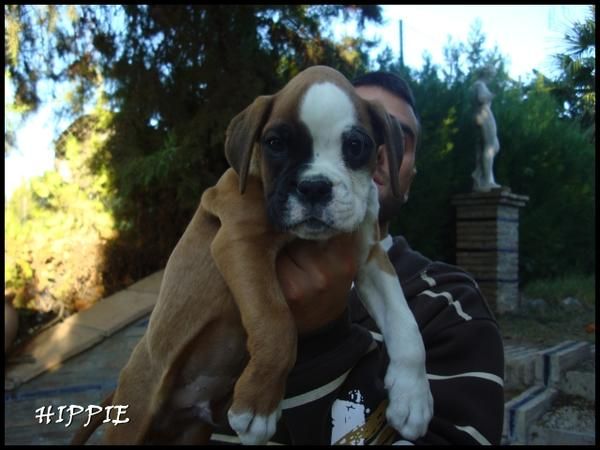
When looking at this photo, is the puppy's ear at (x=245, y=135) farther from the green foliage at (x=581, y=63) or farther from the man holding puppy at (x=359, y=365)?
the green foliage at (x=581, y=63)

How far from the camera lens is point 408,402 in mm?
1755

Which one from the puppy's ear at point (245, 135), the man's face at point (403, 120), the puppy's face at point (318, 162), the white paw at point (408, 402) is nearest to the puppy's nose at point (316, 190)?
the puppy's face at point (318, 162)

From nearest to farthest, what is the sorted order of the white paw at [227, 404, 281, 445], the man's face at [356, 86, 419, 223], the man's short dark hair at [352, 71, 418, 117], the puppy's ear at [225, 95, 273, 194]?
the white paw at [227, 404, 281, 445], the puppy's ear at [225, 95, 273, 194], the man's face at [356, 86, 419, 223], the man's short dark hair at [352, 71, 418, 117]

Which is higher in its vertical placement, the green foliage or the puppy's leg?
the green foliage

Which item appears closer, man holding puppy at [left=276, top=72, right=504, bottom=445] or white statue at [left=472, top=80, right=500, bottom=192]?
man holding puppy at [left=276, top=72, right=504, bottom=445]

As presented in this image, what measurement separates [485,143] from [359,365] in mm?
6876

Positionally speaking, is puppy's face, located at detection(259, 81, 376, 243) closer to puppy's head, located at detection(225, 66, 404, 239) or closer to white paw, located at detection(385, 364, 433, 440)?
puppy's head, located at detection(225, 66, 404, 239)

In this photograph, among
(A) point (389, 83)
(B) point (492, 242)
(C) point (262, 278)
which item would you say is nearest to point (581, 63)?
(A) point (389, 83)

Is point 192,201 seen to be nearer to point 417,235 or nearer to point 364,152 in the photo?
point 417,235

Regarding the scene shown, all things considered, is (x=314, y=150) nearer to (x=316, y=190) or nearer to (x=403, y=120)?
(x=316, y=190)

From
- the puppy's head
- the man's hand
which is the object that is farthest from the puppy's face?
the man's hand

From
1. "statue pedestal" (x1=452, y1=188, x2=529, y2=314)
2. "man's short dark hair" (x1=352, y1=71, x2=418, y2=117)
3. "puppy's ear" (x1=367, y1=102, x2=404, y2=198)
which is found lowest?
"statue pedestal" (x1=452, y1=188, x2=529, y2=314)

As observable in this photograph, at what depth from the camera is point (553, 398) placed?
5.00 m

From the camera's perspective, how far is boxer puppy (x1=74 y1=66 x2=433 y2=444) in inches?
64.4
